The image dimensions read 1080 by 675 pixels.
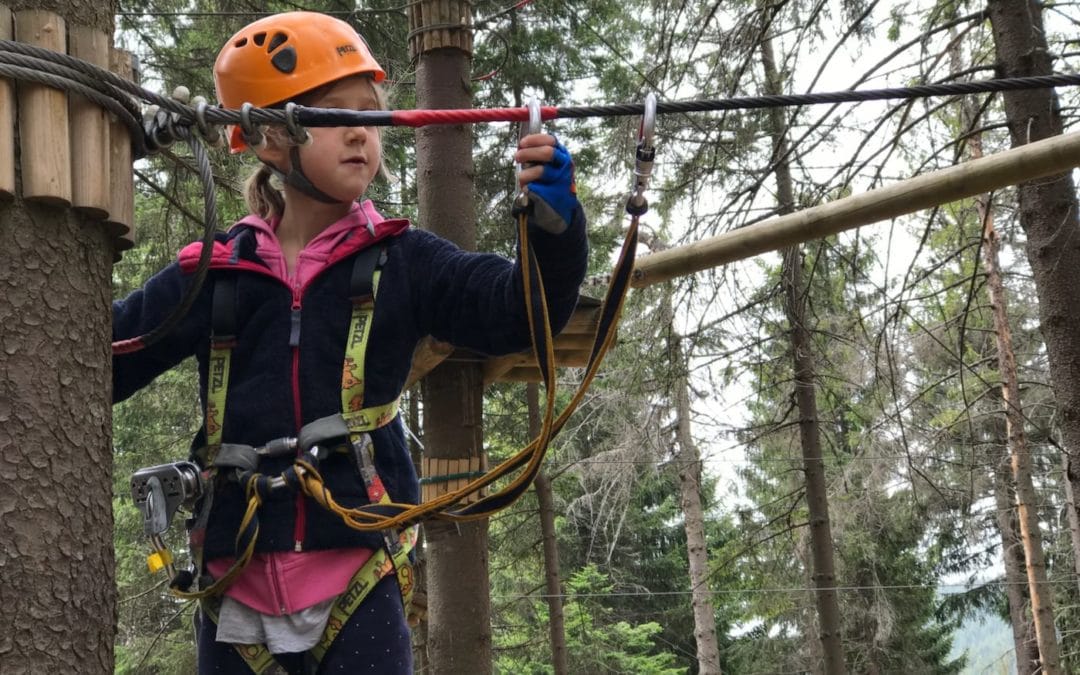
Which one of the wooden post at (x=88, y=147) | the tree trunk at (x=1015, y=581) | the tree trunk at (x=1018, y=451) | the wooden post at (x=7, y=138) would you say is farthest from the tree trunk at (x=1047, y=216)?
the tree trunk at (x=1015, y=581)

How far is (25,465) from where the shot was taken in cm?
191

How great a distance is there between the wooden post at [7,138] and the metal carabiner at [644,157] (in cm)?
108

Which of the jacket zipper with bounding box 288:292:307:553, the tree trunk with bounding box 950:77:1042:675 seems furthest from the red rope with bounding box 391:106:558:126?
the tree trunk with bounding box 950:77:1042:675

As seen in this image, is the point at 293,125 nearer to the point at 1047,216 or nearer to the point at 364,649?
the point at 364,649

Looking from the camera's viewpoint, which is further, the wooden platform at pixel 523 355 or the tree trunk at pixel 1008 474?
the tree trunk at pixel 1008 474

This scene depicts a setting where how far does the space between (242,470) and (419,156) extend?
3.11 m

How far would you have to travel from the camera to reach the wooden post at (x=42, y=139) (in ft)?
6.45

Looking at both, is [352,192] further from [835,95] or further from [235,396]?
[835,95]

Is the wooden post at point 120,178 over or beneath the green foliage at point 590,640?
over

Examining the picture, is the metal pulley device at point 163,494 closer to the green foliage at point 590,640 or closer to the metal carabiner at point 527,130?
the metal carabiner at point 527,130

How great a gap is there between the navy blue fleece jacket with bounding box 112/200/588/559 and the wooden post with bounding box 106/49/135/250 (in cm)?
31

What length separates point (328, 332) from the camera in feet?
7.82

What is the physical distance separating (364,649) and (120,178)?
1.03 meters

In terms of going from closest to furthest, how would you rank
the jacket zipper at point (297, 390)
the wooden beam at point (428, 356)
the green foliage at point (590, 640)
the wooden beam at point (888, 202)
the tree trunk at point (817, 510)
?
the jacket zipper at point (297, 390) → the wooden beam at point (888, 202) → the wooden beam at point (428, 356) → the tree trunk at point (817, 510) → the green foliage at point (590, 640)
